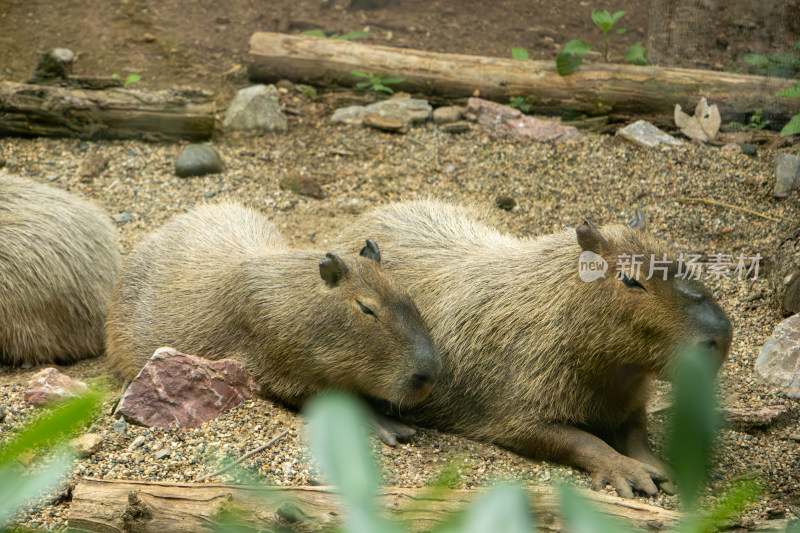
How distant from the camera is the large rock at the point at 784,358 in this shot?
13.1 feet

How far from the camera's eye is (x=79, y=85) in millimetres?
6602

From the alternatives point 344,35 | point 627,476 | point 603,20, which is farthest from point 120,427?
point 603,20

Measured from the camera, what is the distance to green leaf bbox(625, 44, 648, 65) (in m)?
6.88

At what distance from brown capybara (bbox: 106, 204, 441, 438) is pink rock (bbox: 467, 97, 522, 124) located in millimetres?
2589

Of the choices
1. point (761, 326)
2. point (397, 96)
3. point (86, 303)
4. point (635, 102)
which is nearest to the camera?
point (761, 326)

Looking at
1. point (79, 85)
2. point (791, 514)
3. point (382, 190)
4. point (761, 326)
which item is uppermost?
point (79, 85)

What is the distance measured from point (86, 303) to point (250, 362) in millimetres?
1443

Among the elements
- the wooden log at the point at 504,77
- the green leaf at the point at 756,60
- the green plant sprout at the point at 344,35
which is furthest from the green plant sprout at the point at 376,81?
the green leaf at the point at 756,60

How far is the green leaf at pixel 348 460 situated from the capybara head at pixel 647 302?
8.86 ft

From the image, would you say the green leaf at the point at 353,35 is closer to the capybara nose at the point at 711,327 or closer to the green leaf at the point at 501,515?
the capybara nose at the point at 711,327

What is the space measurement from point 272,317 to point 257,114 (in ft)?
10.9

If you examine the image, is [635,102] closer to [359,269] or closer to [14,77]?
[359,269]

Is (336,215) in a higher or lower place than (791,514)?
higher

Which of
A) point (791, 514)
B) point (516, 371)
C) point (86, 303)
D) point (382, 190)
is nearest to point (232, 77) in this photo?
point (382, 190)
